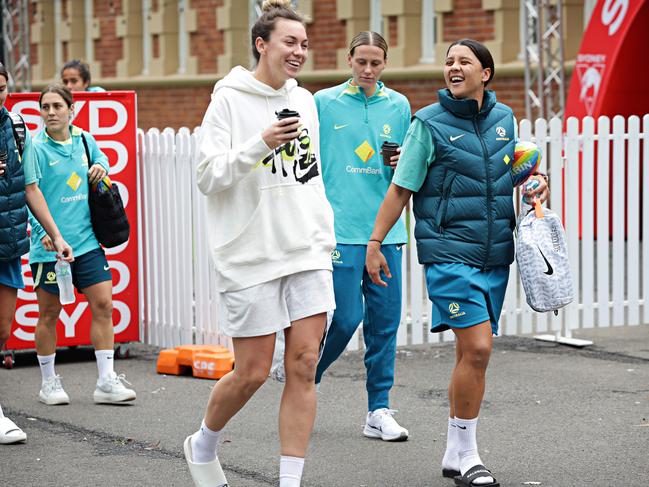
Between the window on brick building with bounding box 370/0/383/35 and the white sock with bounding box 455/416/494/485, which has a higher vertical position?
the window on brick building with bounding box 370/0/383/35

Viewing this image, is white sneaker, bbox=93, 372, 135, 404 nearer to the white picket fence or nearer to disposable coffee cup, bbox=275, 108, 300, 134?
the white picket fence

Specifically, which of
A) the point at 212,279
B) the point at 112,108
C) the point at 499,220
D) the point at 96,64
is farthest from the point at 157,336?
the point at 96,64

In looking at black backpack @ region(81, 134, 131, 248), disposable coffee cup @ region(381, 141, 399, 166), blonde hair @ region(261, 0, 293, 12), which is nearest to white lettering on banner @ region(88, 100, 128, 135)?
black backpack @ region(81, 134, 131, 248)

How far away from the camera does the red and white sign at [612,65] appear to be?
16.5 meters

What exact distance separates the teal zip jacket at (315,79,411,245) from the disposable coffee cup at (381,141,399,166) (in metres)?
0.10

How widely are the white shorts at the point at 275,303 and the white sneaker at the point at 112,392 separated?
2.79m

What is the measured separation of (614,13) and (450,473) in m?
11.3

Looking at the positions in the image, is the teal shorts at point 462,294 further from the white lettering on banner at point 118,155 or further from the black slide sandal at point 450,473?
the white lettering on banner at point 118,155

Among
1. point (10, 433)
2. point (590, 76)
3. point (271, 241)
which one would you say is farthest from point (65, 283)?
point (590, 76)

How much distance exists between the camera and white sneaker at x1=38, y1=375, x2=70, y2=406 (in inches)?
327

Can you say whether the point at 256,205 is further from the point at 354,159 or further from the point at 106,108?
the point at 106,108

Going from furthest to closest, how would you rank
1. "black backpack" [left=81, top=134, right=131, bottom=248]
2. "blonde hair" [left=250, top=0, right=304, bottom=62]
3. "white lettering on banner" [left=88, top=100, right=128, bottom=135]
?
1. "white lettering on banner" [left=88, top=100, right=128, bottom=135]
2. "black backpack" [left=81, top=134, right=131, bottom=248]
3. "blonde hair" [left=250, top=0, right=304, bottom=62]

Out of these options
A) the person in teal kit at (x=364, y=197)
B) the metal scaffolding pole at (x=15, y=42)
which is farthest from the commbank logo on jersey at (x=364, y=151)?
the metal scaffolding pole at (x=15, y=42)

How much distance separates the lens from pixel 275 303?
5594mm
